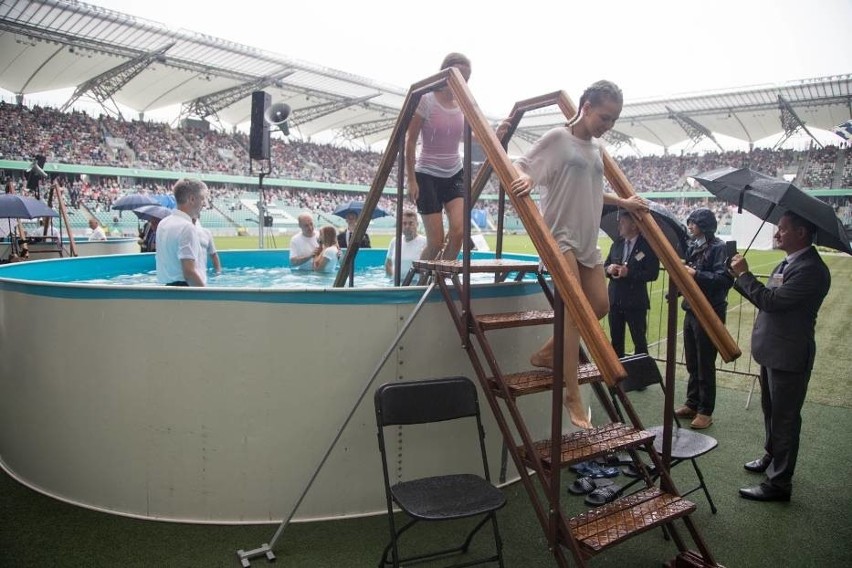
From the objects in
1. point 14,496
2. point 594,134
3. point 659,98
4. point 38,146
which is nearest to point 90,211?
point 38,146

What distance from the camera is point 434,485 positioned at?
2908 mm

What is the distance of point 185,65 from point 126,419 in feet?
107

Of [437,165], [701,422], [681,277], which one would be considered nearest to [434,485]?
[681,277]

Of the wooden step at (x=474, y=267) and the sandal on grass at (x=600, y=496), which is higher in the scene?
the wooden step at (x=474, y=267)

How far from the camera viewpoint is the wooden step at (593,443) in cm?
278

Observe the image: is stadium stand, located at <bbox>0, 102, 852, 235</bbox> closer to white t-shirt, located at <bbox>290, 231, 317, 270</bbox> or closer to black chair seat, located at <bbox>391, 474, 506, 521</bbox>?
white t-shirt, located at <bbox>290, 231, 317, 270</bbox>

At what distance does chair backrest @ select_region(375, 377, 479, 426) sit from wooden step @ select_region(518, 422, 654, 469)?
1.53ft

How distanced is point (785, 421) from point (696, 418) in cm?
155

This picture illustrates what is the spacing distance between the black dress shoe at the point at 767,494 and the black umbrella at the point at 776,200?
1626 mm

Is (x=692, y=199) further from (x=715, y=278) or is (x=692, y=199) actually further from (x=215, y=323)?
(x=215, y=323)

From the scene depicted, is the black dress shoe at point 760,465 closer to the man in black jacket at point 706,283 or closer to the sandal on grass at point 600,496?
the man in black jacket at point 706,283

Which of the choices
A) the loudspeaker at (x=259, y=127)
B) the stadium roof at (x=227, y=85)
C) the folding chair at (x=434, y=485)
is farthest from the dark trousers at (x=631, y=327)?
the stadium roof at (x=227, y=85)

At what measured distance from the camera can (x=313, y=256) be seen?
310 inches

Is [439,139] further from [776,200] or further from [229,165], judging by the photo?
[229,165]
